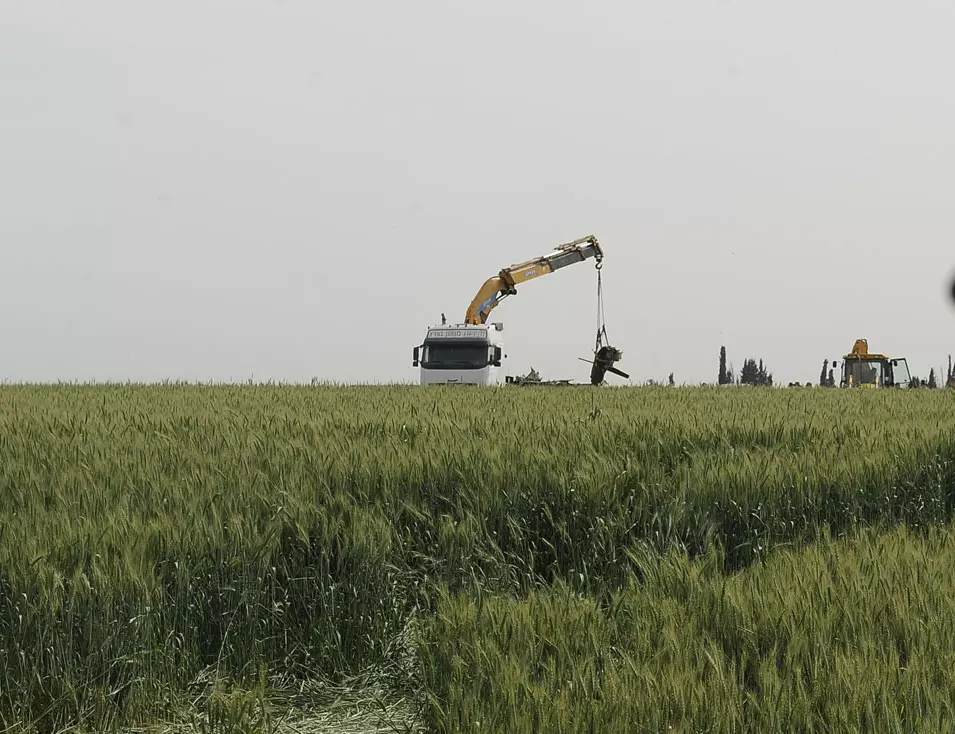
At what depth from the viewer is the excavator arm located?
26172 millimetres

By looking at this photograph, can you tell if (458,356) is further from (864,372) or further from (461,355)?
(864,372)

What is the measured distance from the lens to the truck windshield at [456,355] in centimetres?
2228

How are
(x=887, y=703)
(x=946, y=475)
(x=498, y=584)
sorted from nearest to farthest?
1. (x=887, y=703)
2. (x=498, y=584)
3. (x=946, y=475)

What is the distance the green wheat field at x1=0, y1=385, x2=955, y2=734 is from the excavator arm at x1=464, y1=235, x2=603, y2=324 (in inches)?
730

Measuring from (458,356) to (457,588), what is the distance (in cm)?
1696

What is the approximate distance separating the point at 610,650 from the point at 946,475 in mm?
5329

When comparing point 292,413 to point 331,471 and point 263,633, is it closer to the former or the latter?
point 331,471

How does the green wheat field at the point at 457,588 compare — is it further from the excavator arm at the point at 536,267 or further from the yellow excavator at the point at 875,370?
the yellow excavator at the point at 875,370

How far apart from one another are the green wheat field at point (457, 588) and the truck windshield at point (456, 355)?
14.5m

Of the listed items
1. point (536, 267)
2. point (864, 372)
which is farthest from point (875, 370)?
point (536, 267)

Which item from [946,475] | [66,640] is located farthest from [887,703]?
[946,475]

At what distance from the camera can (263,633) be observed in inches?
187

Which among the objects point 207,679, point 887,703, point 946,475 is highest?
point 946,475

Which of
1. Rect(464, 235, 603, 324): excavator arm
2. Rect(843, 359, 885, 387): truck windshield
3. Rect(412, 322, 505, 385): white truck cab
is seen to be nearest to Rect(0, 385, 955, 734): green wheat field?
Rect(412, 322, 505, 385): white truck cab
